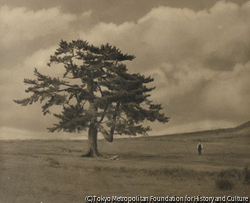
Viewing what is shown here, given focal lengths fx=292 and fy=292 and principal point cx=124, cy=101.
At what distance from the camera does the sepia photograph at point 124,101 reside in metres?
6.04

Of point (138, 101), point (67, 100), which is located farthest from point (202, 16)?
point (67, 100)

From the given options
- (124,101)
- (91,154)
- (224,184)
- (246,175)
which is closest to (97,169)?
(91,154)

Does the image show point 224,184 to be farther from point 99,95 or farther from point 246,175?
point 99,95

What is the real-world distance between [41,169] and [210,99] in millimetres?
3942

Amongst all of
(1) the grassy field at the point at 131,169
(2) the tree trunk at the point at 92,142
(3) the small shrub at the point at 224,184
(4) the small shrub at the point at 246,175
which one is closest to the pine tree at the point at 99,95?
(2) the tree trunk at the point at 92,142

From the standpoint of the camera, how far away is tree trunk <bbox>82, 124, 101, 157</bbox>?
6.40m

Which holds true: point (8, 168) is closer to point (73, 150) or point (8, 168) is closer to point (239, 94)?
point (73, 150)

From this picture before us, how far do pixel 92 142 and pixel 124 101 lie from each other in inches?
45.5

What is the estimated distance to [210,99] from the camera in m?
6.34

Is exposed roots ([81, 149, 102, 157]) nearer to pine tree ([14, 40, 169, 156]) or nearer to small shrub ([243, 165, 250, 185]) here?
pine tree ([14, 40, 169, 156])

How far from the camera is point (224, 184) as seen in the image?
227 inches

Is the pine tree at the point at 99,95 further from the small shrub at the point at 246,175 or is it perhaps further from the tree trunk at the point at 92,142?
the small shrub at the point at 246,175

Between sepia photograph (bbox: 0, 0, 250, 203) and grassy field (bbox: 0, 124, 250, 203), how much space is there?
2cm

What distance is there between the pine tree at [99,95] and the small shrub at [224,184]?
164cm
